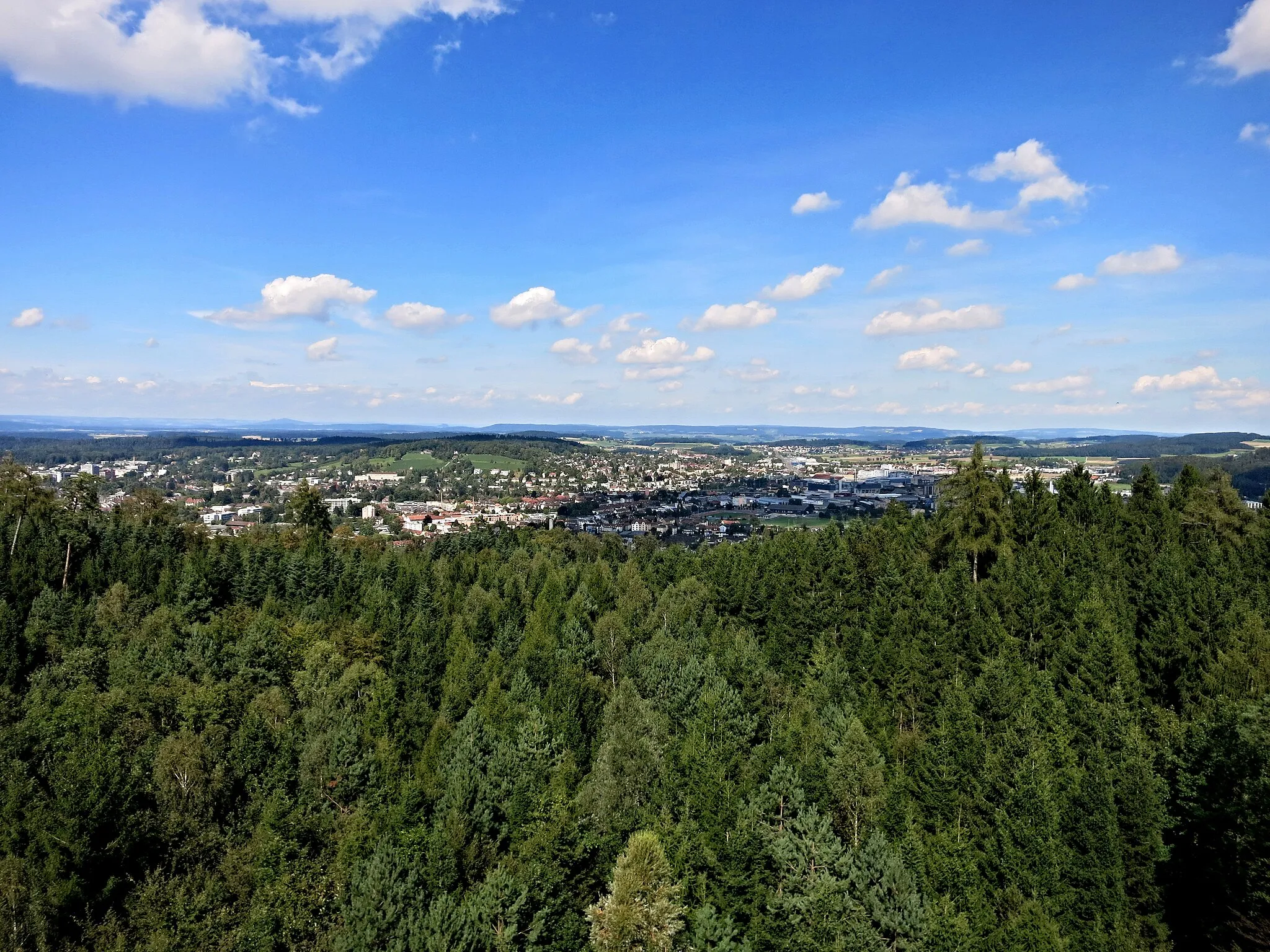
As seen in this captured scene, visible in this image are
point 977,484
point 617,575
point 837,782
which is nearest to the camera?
point 837,782

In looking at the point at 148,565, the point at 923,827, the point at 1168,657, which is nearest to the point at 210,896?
the point at 923,827

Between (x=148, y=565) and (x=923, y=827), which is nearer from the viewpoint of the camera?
(x=923, y=827)

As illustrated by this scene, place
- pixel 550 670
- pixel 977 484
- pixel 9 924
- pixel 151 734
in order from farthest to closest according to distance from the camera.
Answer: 1. pixel 977 484
2. pixel 550 670
3. pixel 151 734
4. pixel 9 924

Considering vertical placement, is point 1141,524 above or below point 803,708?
above

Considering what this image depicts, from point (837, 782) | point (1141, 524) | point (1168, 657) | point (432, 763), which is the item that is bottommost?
point (432, 763)

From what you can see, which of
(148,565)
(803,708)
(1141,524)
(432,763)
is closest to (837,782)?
(803,708)

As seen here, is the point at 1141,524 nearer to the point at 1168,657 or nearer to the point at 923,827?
the point at 1168,657

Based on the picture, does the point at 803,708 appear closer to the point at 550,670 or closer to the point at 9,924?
the point at 550,670
